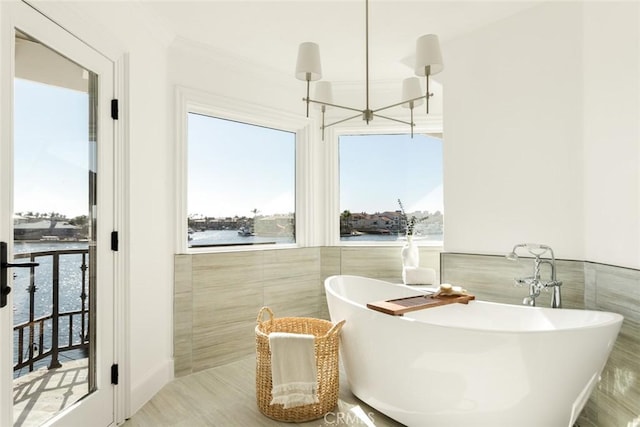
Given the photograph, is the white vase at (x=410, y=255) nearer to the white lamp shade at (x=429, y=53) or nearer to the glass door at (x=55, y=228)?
the white lamp shade at (x=429, y=53)

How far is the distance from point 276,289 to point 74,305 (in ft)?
5.85

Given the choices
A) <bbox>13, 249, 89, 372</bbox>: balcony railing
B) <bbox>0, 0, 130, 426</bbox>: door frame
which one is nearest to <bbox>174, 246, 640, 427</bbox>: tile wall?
<bbox>0, 0, 130, 426</bbox>: door frame

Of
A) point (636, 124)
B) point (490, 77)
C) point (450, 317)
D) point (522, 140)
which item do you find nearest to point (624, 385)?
point (450, 317)

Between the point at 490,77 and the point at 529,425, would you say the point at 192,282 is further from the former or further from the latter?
the point at 490,77

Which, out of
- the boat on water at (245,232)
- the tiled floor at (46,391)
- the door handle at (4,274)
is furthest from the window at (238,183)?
the door handle at (4,274)

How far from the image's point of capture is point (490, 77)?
9.14 feet

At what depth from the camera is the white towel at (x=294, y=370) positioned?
2.23 metres

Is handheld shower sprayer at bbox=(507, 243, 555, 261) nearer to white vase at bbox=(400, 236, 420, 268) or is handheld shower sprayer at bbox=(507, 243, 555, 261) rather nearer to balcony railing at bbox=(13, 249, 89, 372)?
white vase at bbox=(400, 236, 420, 268)

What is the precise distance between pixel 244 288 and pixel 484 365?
2074 millimetres

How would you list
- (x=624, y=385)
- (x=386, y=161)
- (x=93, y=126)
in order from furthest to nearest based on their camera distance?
(x=386, y=161) < (x=93, y=126) < (x=624, y=385)

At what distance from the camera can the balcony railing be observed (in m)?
1.66

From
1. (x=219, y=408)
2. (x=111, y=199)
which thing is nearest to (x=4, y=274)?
(x=111, y=199)

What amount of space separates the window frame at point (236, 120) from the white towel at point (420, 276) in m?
1.03

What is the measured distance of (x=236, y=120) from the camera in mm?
3455
